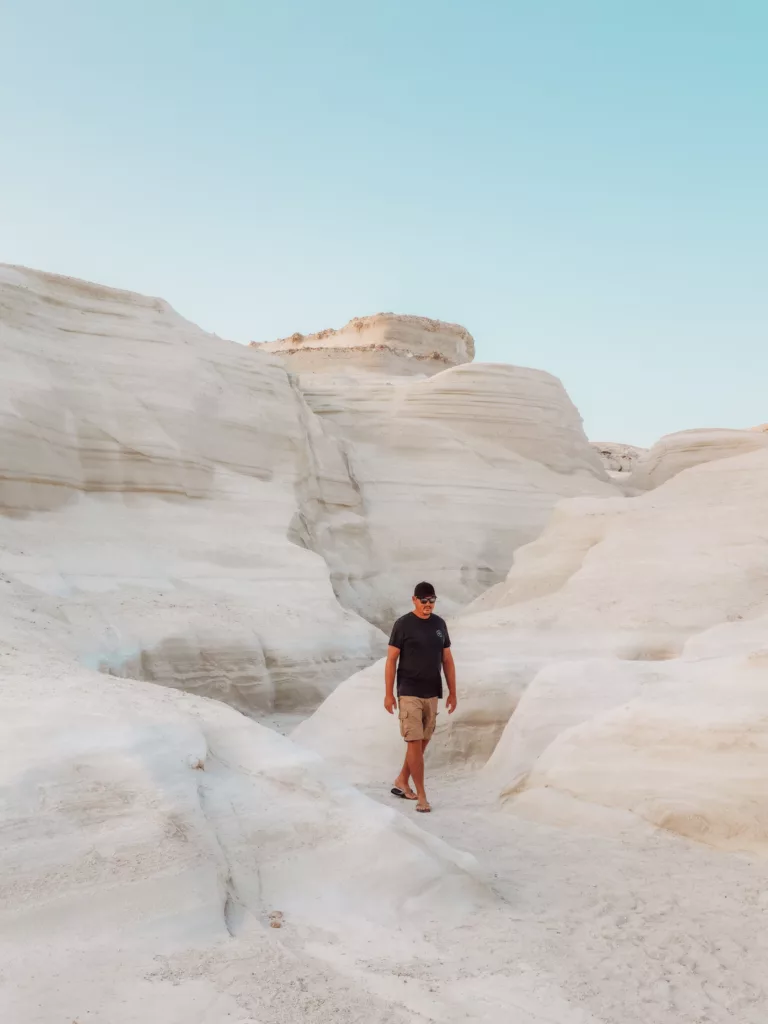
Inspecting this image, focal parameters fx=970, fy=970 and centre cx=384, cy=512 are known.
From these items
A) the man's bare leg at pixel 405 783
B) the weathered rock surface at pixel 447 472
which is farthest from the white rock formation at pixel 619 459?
the man's bare leg at pixel 405 783

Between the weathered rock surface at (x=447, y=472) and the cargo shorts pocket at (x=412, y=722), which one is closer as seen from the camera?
the cargo shorts pocket at (x=412, y=722)

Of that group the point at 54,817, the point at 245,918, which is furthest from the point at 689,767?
the point at 54,817

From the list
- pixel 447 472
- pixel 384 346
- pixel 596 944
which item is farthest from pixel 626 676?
pixel 384 346

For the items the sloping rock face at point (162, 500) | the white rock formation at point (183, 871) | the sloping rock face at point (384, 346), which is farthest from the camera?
the sloping rock face at point (384, 346)

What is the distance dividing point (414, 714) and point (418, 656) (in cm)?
39

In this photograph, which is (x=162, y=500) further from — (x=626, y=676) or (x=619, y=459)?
(x=619, y=459)

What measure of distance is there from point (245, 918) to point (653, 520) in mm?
10367

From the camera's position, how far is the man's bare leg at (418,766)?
6473 mm

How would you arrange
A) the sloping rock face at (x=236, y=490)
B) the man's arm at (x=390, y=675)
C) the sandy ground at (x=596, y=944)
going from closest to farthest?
1. the sandy ground at (x=596, y=944)
2. the man's arm at (x=390, y=675)
3. the sloping rock face at (x=236, y=490)

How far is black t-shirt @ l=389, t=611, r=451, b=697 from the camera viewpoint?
251 inches

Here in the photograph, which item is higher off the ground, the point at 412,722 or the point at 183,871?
the point at 412,722

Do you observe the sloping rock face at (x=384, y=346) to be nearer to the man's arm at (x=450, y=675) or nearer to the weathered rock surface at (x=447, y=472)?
the weathered rock surface at (x=447, y=472)

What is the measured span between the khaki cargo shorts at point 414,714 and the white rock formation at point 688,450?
560 inches

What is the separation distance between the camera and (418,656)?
6.39 metres
